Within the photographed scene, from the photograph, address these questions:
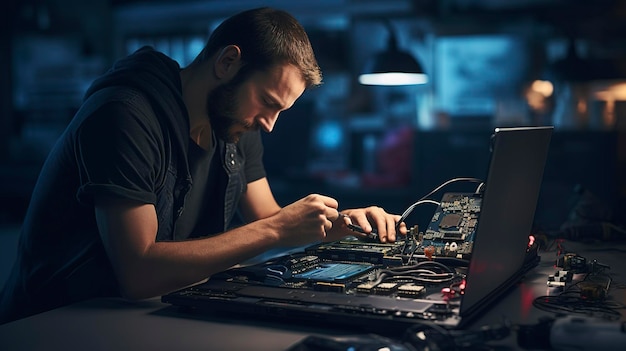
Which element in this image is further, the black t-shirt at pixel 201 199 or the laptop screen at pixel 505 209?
the black t-shirt at pixel 201 199

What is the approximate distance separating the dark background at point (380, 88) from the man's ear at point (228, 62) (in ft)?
6.56

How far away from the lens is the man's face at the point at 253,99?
1545mm

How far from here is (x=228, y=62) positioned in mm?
1551

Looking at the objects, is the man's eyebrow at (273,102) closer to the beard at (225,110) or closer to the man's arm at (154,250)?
the beard at (225,110)

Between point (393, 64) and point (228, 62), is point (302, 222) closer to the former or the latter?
point (228, 62)

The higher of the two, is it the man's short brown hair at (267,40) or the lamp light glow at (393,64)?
the lamp light glow at (393,64)

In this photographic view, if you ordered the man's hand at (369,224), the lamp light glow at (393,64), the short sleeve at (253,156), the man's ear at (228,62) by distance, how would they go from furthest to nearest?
the lamp light glow at (393,64), the short sleeve at (253,156), the man's ear at (228,62), the man's hand at (369,224)

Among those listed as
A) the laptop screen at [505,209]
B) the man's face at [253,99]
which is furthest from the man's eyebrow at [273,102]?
the laptop screen at [505,209]

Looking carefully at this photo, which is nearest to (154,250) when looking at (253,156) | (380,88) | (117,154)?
(117,154)

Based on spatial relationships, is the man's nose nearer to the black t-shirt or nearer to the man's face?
the man's face

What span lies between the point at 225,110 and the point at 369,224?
0.43m

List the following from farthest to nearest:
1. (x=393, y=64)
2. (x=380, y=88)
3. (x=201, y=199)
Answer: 1. (x=380, y=88)
2. (x=393, y=64)
3. (x=201, y=199)

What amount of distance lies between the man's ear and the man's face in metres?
0.02

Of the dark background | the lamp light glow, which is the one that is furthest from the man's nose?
the dark background
